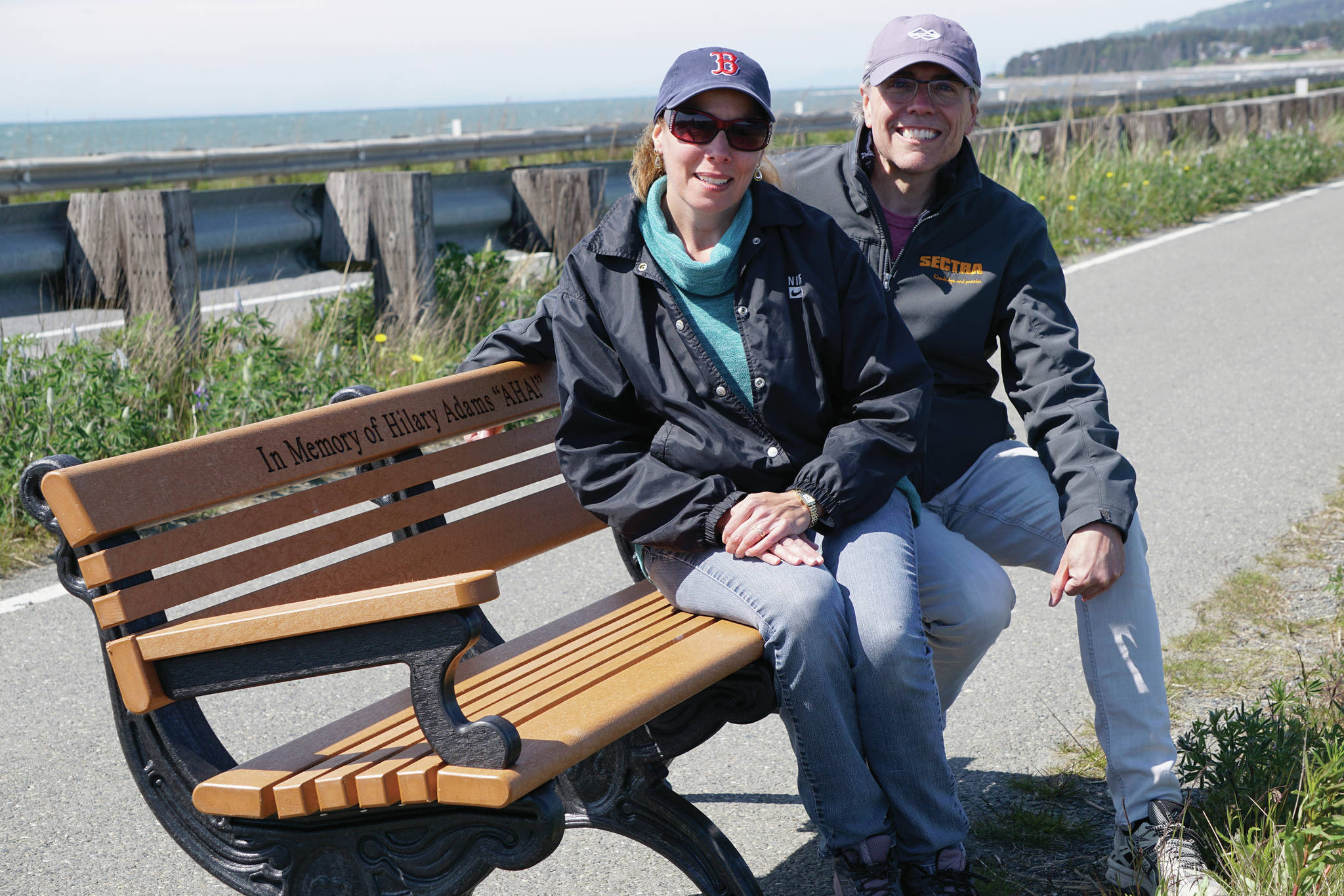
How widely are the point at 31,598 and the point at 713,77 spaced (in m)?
3.15

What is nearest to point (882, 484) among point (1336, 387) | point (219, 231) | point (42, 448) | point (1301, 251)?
point (42, 448)

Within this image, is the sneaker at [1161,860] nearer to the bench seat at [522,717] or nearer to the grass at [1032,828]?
the grass at [1032,828]

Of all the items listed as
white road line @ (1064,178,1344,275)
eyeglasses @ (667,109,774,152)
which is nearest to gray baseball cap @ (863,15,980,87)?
eyeglasses @ (667,109,774,152)

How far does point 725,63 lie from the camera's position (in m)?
2.77

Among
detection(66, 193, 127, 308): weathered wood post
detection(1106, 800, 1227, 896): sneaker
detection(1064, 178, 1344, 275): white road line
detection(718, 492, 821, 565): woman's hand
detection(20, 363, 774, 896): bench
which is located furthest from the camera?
detection(1064, 178, 1344, 275): white road line

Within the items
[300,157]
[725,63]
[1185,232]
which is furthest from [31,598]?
[1185,232]

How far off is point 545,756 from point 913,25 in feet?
6.59

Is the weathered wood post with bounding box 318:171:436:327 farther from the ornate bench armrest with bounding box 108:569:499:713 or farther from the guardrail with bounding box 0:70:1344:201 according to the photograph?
the guardrail with bounding box 0:70:1344:201

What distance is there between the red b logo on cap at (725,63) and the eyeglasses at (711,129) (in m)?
0.09

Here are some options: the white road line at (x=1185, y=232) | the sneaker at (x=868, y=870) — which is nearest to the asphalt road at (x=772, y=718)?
the sneaker at (x=868, y=870)

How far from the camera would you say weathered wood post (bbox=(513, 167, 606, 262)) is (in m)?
7.85

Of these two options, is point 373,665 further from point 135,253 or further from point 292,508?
point 135,253

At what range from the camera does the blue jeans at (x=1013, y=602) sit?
2727 millimetres

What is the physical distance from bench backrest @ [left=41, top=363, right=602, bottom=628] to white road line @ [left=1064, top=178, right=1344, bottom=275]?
8016mm
